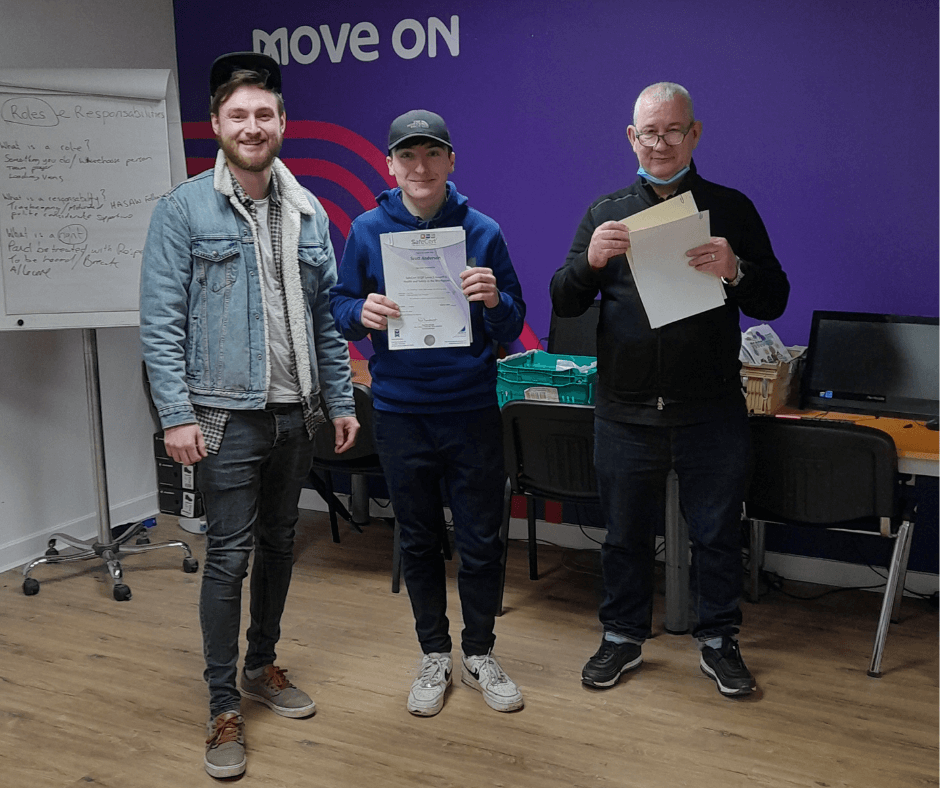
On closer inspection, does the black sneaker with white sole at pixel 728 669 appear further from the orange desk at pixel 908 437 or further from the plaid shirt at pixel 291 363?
the plaid shirt at pixel 291 363

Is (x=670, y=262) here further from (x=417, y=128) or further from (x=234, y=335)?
(x=234, y=335)

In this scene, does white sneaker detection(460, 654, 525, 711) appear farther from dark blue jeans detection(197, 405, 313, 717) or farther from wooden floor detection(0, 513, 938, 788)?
dark blue jeans detection(197, 405, 313, 717)

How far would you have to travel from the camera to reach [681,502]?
2975 mm

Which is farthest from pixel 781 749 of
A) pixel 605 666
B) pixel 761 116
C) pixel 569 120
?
pixel 569 120

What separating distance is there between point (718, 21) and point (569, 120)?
27.0 inches

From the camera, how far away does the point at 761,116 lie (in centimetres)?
373

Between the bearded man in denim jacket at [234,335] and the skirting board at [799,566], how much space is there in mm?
1899

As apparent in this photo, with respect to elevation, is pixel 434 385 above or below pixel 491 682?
above

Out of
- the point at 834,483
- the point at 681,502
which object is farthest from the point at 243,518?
the point at 834,483

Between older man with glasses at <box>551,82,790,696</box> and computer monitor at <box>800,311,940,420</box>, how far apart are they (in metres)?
0.85

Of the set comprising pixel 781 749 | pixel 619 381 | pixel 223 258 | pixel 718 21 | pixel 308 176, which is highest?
pixel 718 21

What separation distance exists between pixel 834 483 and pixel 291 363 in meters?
1.65

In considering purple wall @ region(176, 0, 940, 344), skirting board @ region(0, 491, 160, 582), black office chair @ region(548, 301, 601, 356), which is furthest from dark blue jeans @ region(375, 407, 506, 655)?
skirting board @ region(0, 491, 160, 582)

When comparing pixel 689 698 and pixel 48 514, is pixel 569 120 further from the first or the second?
pixel 48 514
